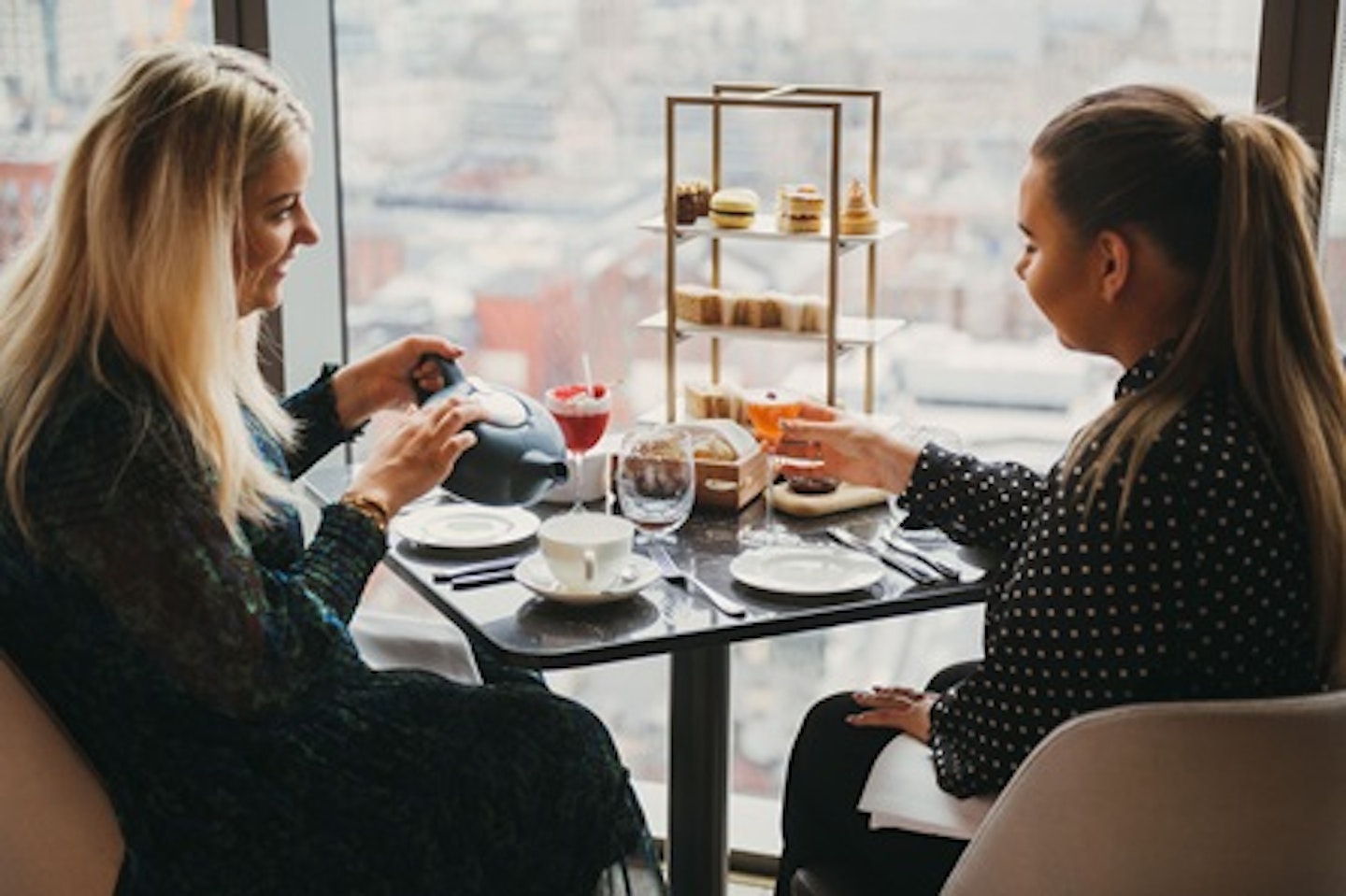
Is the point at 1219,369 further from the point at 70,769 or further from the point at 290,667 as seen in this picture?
the point at 70,769

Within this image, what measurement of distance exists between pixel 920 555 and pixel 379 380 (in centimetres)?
67

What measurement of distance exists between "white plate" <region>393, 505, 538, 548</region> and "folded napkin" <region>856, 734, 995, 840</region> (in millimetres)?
516

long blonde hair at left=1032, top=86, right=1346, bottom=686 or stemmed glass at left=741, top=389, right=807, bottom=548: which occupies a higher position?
long blonde hair at left=1032, top=86, right=1346, bottom=686

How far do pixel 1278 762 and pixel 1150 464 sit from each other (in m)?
0.26

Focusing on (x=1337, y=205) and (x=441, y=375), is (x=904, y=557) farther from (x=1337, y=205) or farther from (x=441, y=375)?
(x=1337, y=205)

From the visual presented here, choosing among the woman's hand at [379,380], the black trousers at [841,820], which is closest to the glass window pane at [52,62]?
the woman's hand at [379,380]

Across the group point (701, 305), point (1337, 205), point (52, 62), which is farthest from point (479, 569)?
point (52, 62)

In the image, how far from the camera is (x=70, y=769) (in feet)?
5.52

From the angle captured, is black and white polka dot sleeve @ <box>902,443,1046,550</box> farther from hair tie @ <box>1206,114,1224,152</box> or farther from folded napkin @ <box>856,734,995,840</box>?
hair tie @ <box>1206,114,1224,152</box>

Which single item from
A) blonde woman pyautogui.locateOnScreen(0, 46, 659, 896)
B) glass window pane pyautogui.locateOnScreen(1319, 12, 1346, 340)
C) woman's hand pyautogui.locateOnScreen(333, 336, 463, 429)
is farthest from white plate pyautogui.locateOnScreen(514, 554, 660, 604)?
glass window pane pyautogui.locateOnScreen(1319, 12, 1346, 340)

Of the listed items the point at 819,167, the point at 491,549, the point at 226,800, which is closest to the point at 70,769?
the point at 226,800

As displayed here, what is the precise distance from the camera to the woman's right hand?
1911 mm

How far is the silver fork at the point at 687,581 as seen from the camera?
1.95 metres

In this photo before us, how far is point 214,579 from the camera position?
65.2 inches
